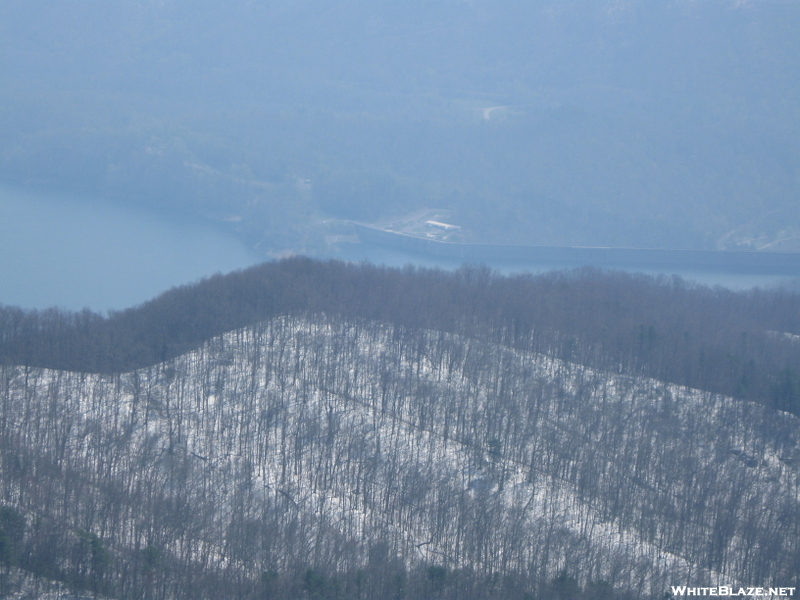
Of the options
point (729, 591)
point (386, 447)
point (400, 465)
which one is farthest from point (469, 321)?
point (729, 591)

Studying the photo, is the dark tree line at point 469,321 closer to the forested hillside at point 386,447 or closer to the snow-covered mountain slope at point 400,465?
the forested hillside at point 386,447

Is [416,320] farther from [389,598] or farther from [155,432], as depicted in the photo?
[389,598]

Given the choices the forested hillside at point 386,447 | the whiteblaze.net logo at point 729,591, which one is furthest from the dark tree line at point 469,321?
the whiteblaze.net logo at point 729,591

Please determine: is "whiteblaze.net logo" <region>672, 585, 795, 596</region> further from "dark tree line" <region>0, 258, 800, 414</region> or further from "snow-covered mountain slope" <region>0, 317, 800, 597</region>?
"dark tree line" <region>0, 258, 800, 414</region>

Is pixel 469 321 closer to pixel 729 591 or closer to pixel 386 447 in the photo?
pixel 386 447

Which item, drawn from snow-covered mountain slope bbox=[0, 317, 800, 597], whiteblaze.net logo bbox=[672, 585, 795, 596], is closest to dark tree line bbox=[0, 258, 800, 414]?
snow-covered mountain slope bbox=[0, 317, 800, 597]

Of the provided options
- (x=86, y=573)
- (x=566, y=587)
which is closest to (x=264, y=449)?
(x=86, y=573)
